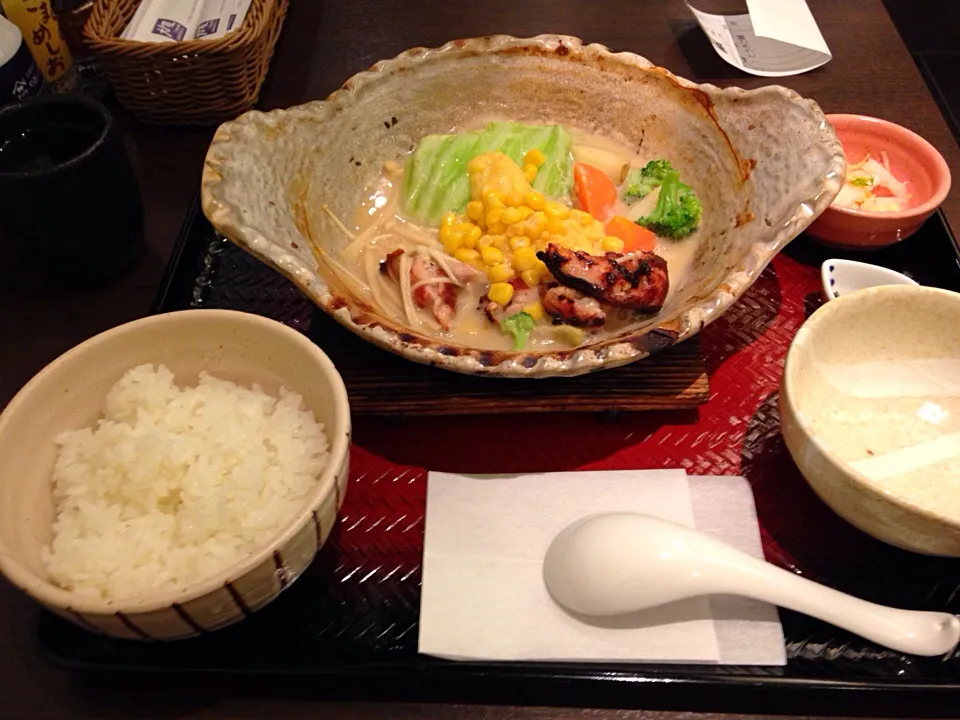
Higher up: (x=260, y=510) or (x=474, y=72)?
(x=474, y=72)

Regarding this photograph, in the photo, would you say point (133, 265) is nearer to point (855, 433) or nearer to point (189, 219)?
point (189, 219)

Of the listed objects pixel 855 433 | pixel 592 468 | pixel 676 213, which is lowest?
pixel 592 468

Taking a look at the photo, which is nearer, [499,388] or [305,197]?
[499,388]

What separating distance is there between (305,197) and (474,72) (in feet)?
2.67

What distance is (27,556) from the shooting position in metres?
1.31

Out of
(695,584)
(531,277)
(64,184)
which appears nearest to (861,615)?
(695,584)

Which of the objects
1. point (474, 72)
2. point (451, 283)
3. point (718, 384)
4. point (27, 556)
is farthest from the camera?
point (474, 72)

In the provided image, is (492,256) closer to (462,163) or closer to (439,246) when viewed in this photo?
(439,246)

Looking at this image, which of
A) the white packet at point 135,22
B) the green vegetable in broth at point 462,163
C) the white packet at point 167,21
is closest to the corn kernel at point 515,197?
the green vegetable in broth at point 462,163

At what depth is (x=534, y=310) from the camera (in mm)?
2047

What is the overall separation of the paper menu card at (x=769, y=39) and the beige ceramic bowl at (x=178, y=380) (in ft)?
7.95

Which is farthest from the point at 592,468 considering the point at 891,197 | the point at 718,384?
the point at 891,197

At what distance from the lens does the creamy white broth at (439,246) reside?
2023mm

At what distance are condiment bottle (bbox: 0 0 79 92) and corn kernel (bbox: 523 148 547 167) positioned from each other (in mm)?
1915
